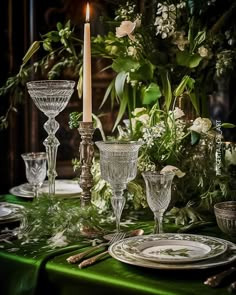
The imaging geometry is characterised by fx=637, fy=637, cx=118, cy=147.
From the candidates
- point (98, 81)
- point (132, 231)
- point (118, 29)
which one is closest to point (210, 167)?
point (132, 231)

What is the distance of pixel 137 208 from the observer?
1.73m

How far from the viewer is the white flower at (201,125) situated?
1652mm

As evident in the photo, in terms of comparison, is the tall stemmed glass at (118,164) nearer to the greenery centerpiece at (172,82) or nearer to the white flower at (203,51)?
the greenery centerpiece at (172,82)

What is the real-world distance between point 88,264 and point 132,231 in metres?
0.26

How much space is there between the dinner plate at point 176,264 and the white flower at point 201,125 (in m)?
0.43

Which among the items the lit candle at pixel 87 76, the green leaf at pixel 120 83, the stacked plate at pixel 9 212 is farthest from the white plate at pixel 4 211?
the green leaf at pixel 120 83

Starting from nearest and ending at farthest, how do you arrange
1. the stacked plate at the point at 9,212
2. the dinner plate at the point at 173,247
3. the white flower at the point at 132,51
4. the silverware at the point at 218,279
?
the silverware at the point at 218,279 < the dinner plate at the point at 173,247 < the stacked plate at the point at 9,212 < the white flower at the point at 132,51

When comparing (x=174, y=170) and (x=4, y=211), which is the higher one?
(x=174, y=170)

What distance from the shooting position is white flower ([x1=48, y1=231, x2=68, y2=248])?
1406mm

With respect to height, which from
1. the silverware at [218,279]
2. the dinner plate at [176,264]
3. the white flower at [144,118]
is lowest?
the silverware at [218,279]

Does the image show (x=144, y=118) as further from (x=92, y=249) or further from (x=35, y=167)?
(x=92, y=249)

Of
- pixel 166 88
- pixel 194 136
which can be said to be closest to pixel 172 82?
pixel 166 88

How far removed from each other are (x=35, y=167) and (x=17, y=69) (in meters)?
0.95

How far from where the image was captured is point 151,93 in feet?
6.00
